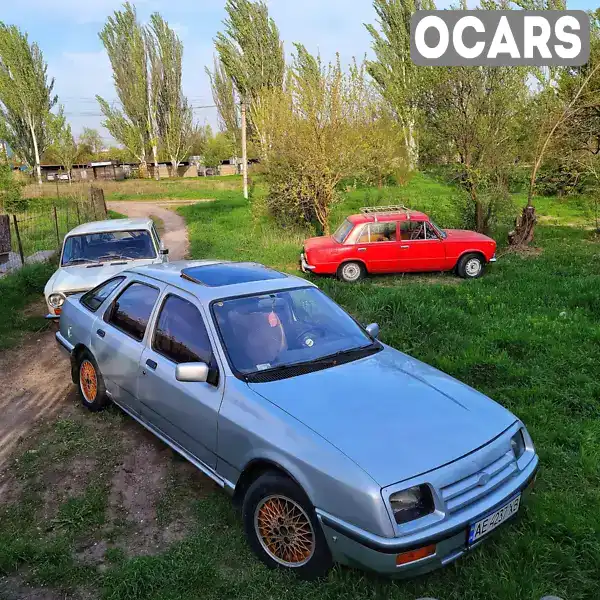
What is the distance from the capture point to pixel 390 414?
304 centimetres

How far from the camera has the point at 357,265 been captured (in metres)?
11.2

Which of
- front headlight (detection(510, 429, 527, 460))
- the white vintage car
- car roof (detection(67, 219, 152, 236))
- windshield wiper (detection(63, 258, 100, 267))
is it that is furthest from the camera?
car roof (detection(67, 219, 152, 236))

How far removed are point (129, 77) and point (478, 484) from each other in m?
56.4

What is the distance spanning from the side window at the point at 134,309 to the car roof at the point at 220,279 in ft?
0.50

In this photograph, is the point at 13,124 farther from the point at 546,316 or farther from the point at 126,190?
the point at 546,316

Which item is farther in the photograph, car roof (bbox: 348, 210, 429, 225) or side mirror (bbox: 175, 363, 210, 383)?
car roof (bbox: 348, 210, 429, 225)

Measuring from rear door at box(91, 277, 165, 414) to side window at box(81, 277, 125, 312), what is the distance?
0.21m

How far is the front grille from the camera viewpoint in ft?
8.78

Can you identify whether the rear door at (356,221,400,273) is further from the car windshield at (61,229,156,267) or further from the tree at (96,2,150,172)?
the tree at (96,2,150,172)

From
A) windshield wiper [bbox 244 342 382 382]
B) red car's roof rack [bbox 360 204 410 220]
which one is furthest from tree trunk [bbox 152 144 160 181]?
windshield wiper [bbox 244 342 382 382]

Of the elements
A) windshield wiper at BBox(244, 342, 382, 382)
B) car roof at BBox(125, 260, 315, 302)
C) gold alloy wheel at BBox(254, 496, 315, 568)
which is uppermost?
car roof at BBox(125, 260, 315, 302)

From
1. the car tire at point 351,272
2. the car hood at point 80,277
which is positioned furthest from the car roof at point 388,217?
the car hood at point 80,277

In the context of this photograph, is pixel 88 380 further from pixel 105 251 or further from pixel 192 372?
pixel 105 251

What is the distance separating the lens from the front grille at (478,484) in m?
2.68
